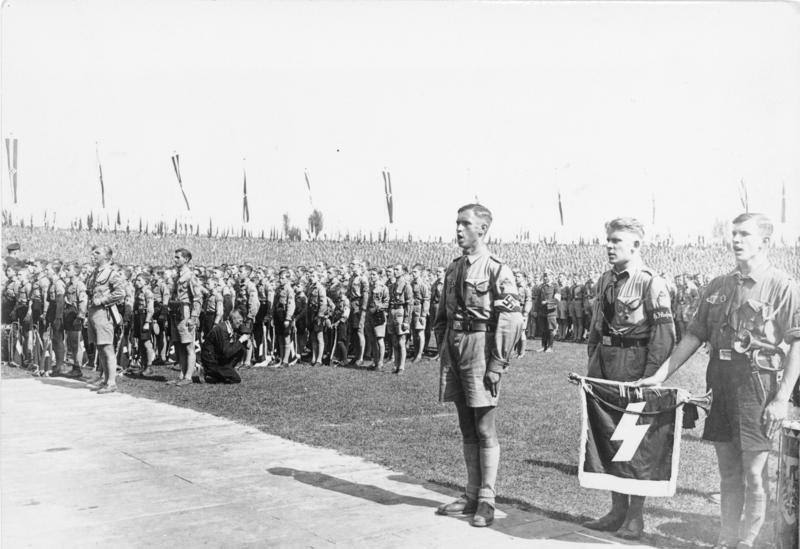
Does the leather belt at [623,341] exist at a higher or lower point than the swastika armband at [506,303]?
lower

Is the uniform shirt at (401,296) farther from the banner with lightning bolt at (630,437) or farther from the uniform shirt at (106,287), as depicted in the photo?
the banner with lightning bolt at (630,437)

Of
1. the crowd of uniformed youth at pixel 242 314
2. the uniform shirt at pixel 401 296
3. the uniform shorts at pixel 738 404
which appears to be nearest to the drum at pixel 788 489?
the uniform shorts at pixel 738 404

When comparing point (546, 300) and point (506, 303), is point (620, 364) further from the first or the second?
point (546, 300)

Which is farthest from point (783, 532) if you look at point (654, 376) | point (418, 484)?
point (418, 484)

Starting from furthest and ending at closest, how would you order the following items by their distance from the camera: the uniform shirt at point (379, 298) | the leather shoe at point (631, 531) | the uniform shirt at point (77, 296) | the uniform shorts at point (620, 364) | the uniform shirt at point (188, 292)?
the uniform shirt at point (379, 298)
the uniform shirt at point (77, 296)
the uniform shirt at point (188, 292)
the uniform shorts at point (620, 364)
the leather shoe at point (631, 531)

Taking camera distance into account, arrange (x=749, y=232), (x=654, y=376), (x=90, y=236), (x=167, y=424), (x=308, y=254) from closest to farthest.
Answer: (x=749, y=232) → (x=654, y=376) → (x=167, y=424) → (x=90, y=236) → (x=308, y=254)

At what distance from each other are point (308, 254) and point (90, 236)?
39.0ft

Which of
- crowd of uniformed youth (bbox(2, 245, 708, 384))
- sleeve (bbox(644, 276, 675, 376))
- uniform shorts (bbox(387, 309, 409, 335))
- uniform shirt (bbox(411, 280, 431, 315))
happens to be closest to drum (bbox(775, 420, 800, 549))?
sleeve (bbox(644, 276, 675, 376))

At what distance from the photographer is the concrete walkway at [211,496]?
4988 mm

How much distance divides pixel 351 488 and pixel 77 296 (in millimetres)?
9272

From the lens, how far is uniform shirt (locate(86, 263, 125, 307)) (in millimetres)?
11586

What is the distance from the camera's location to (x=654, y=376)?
5.09 metres

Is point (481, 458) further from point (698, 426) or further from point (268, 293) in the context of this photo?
point (268, 293)

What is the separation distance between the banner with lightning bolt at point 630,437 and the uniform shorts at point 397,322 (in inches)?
393
